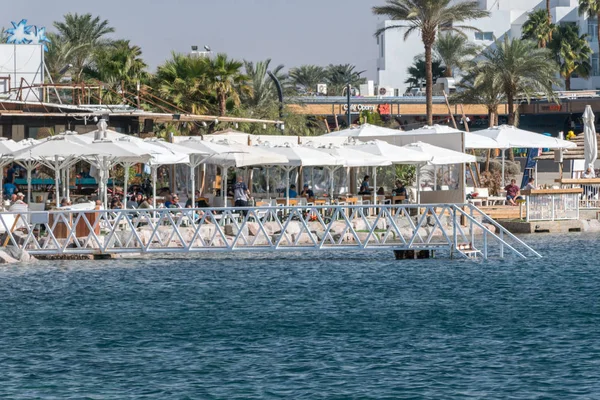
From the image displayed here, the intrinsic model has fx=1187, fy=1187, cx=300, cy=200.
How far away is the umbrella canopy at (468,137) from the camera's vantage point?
40.7m

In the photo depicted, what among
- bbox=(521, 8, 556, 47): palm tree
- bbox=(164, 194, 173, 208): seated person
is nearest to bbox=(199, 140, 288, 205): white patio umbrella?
bbox=(164, 194, 173, 208): seated person

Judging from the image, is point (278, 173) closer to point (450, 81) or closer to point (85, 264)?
point (85, 264)

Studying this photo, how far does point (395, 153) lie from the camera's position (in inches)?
1436

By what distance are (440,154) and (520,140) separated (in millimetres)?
7095

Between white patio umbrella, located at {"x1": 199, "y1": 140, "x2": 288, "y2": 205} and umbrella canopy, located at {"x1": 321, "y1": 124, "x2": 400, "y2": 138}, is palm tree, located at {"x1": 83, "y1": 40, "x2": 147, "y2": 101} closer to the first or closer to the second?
umbrella canopy, located at {"x1": 321, "y1": 124, "x2": 400, "y2": 138}

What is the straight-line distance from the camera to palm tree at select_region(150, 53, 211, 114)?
163 ft

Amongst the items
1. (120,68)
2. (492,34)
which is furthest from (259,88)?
(492,34)

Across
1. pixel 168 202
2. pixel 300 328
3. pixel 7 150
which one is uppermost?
pixel 7 150

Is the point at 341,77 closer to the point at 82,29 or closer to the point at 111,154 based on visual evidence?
the point at 82,29

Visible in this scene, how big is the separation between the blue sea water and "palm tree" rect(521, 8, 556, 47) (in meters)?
56.8

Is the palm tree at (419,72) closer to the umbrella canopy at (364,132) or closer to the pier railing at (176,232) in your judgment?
the umbrella canopy at (364,132)

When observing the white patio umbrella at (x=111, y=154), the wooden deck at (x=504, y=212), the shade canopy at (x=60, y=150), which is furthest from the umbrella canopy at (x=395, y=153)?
the shade canopy at (x=60, y=150)

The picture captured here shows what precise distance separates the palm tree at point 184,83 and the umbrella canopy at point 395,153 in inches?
564

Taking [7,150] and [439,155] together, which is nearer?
[7,150]
